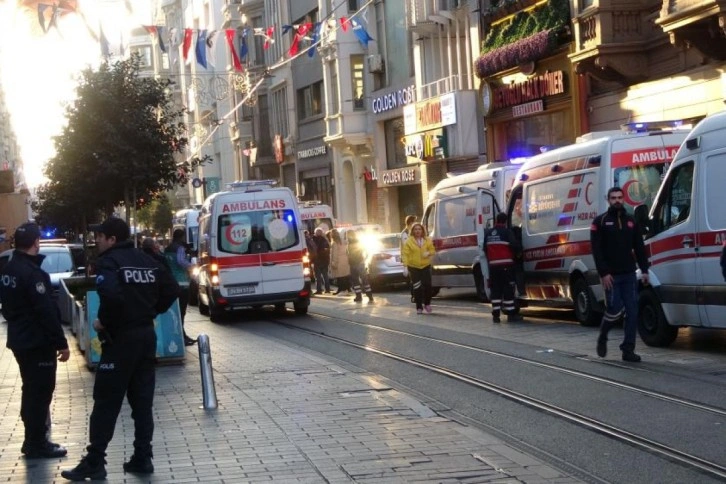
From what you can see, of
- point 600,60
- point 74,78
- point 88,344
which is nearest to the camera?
point 88,344

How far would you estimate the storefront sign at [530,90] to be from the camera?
3053cm

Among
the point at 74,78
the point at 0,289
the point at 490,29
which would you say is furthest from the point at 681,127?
the point at 74,78

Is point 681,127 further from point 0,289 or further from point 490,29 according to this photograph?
point 490,29

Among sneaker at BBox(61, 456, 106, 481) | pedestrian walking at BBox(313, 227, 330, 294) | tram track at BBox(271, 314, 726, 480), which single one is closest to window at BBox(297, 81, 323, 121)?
pedestrian walking at BBox(313, 227, 330, 294)

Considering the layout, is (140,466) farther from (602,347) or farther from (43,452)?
(602,347)

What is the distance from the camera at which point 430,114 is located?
38844 mm

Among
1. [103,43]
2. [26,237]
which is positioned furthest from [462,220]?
[26,237]

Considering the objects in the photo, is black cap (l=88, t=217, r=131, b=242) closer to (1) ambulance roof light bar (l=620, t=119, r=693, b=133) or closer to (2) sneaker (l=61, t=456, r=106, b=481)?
(2) sneaker (l=61, t=456, r=106, b=481)

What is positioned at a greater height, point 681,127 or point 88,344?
point 681,127

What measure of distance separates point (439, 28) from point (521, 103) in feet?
21.6

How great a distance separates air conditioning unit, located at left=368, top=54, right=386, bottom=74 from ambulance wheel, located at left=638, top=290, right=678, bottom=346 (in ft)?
102

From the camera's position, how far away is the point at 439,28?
38781 mm

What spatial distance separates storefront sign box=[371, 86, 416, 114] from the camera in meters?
41.8

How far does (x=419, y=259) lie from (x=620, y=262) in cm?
922
